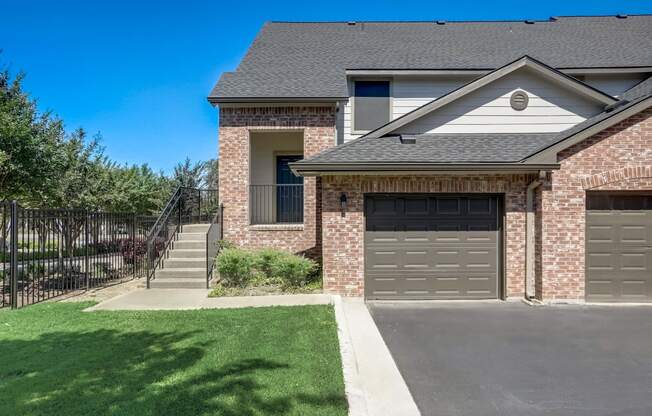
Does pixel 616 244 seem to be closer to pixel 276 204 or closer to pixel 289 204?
pixel 289 204

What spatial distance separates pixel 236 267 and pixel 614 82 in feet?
40.7

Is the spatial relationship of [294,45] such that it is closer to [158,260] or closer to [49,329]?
[158,260]

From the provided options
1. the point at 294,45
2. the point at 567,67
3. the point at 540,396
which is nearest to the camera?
the point at 540,396

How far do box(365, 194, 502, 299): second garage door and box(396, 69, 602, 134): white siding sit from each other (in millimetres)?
2259

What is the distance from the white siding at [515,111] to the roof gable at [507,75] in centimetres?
11

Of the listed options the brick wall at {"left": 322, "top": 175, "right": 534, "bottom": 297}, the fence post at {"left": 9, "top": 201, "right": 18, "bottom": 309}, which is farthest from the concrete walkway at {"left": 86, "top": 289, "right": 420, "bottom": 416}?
the fence post at {"left": 9, "top": 201, "right": 18, "bottom": 309}

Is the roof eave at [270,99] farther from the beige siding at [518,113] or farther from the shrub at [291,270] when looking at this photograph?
the shrub at [291,270]

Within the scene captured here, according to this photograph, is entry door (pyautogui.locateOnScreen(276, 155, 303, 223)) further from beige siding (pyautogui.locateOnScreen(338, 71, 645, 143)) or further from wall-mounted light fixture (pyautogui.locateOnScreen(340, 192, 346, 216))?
beige siding (pyautogui.locateOnScreen(338, 71, 645, 143))

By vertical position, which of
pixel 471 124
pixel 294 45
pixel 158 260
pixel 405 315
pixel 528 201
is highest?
pixel 294 45

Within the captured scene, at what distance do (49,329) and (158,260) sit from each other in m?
3.92

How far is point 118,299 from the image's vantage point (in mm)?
8281

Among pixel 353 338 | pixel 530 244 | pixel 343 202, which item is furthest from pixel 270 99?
pixel 530 244

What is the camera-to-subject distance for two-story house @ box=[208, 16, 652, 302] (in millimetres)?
7984

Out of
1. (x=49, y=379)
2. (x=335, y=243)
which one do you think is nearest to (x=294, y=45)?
(x=335, y=243)
